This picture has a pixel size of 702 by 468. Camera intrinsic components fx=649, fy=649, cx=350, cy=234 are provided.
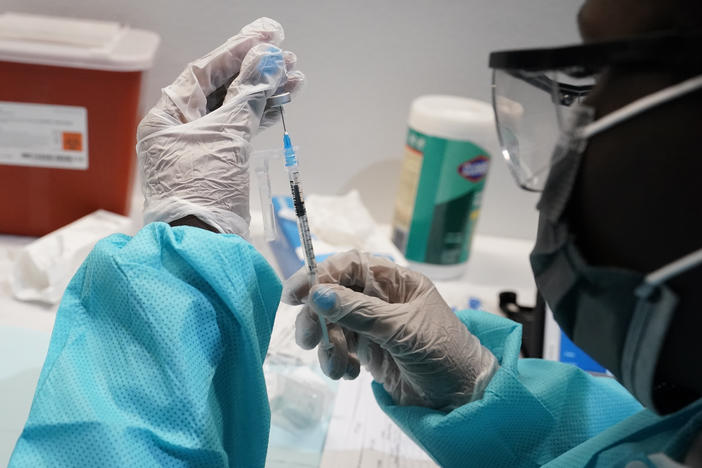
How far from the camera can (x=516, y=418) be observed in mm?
773

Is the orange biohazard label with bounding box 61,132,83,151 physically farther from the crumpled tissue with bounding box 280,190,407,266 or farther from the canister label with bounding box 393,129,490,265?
the canister label with bounding box 393,129,490,265

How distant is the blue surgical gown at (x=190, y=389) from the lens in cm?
59

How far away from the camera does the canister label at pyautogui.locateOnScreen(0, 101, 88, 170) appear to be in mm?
1253

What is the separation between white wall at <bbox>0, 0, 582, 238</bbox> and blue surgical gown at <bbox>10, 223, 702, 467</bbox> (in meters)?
0.70

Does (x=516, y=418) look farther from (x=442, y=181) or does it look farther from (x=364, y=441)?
(x=442, y=181)

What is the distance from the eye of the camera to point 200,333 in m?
0.65

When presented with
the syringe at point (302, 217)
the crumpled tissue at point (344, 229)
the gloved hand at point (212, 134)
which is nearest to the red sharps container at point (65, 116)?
the crumpled tissue at point (344, 229)

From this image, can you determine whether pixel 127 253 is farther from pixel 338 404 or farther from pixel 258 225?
pixel 258 225

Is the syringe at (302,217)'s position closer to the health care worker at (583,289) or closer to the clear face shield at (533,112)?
the health care worker at (583,289)

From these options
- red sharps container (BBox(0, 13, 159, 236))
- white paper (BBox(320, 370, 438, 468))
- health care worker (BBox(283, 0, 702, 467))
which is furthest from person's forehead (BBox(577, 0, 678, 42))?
red sharps container (BBox(0, 13, 159, 236))

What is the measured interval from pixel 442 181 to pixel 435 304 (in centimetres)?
63

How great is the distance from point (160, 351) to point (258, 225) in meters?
0.90

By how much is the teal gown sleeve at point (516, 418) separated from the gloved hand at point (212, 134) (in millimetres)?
332

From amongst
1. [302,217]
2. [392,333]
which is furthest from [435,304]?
[302,217]
